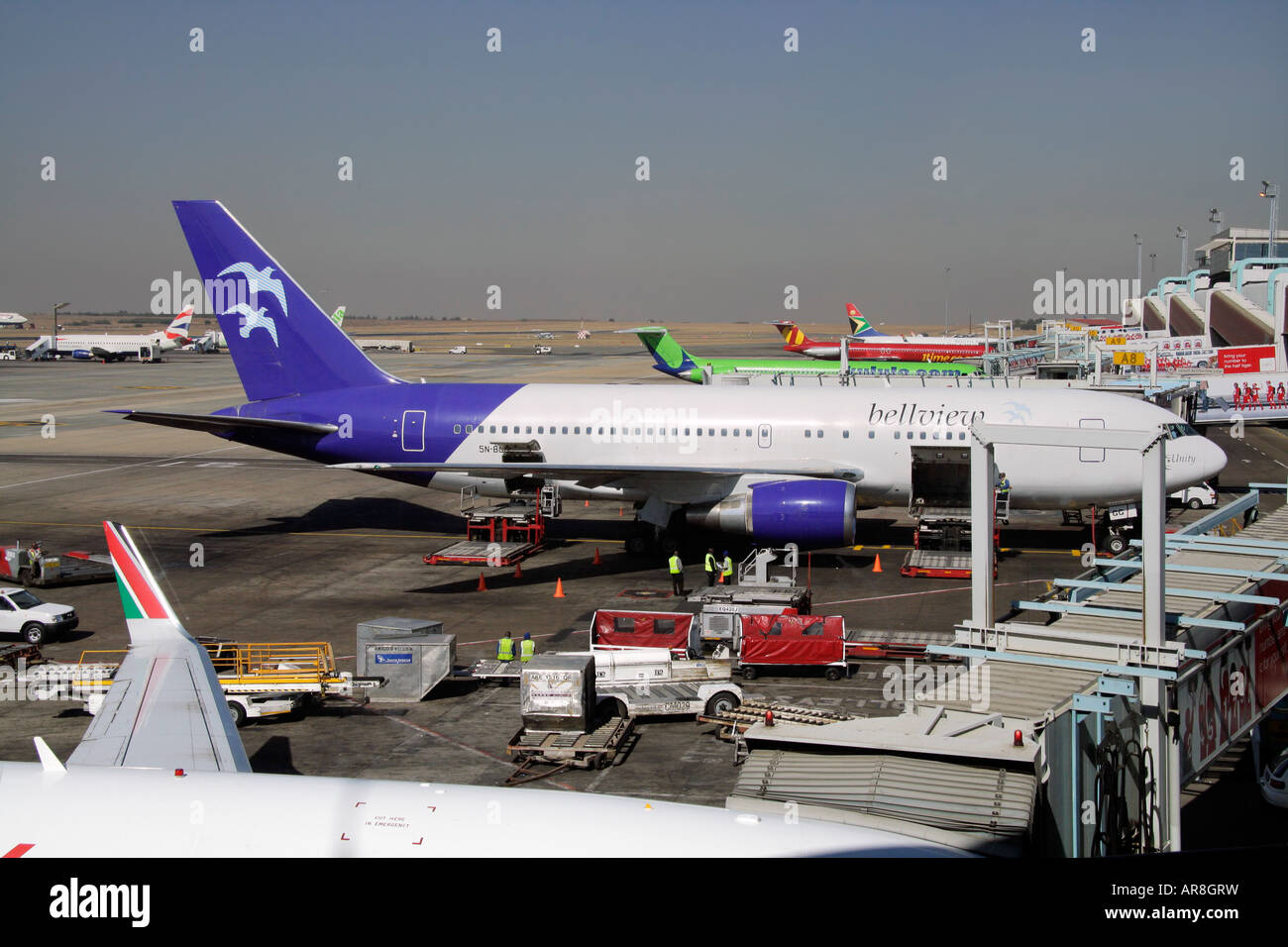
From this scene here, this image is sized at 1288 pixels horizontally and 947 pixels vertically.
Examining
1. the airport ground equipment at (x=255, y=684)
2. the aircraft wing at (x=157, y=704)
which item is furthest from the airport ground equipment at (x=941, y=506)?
the aircraft wing at (x=157, y=704)

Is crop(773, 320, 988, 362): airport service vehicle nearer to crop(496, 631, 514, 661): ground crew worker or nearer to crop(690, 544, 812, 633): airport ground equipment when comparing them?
crop(690, 544, 812, 633): airport ground equipment

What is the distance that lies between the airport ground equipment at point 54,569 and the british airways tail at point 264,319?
26.5 ft

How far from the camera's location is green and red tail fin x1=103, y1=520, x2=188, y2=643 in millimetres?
19969

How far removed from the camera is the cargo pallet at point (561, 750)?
1972 centimetres

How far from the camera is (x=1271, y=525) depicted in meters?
20.7

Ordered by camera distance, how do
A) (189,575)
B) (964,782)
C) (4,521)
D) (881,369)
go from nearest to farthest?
1. (964,782)
2. (189,575)
3. (4,521)
4. (881,369)

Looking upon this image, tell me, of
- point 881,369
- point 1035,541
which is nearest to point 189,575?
point 1035,541

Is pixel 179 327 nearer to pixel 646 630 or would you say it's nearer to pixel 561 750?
pixel 646 630

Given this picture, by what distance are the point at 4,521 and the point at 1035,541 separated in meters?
38.2

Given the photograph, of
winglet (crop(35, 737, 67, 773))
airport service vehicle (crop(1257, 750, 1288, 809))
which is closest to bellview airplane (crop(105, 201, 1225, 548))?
airport service vehicle (crop(1257, 750, 1288, 809))

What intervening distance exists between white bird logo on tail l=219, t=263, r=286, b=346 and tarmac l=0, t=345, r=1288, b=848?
24.5ft

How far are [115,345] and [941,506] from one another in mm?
140272
